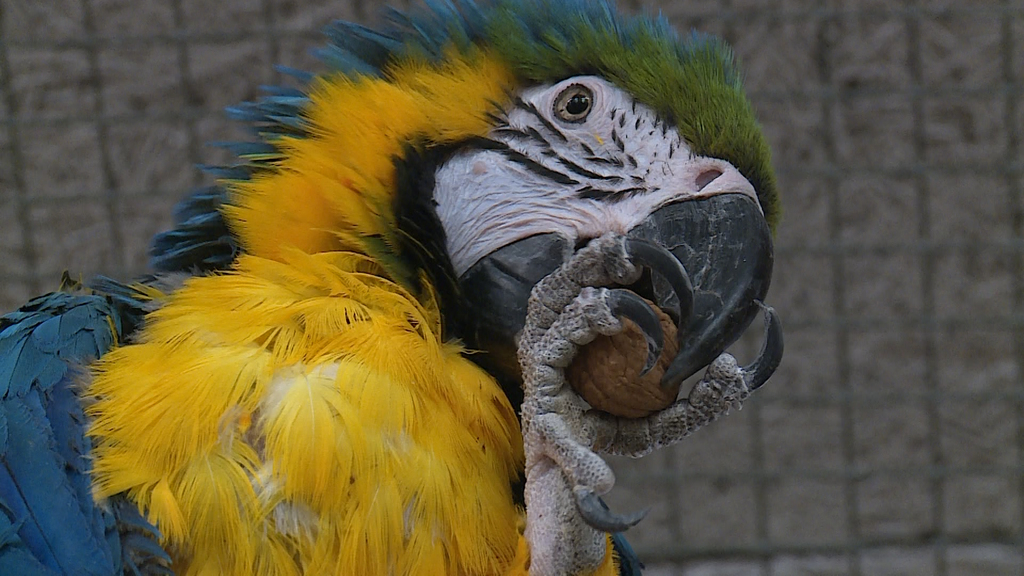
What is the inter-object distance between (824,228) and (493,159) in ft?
5.12

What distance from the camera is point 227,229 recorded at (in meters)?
0.97

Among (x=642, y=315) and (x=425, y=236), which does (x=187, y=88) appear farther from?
(x=642, y=315)

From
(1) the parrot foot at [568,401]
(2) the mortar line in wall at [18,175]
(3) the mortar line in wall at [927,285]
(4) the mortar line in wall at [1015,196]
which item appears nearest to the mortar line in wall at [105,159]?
(2) the mortar line in wall at [18,175]

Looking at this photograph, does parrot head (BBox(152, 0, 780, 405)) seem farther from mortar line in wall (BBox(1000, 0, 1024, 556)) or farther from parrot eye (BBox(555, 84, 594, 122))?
mortar line in wall (BBox(1000, 0, 1024, 556))

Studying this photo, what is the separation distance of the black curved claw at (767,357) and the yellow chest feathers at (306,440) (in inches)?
9.1

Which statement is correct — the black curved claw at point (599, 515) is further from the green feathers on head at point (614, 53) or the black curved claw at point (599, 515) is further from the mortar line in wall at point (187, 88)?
the mortar line in wall at point (187, 88)

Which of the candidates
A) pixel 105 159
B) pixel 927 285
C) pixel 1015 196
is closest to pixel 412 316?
pixel 105 159

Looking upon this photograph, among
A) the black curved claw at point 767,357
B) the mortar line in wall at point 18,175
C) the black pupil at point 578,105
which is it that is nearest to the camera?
the black curved claw at point 767,357

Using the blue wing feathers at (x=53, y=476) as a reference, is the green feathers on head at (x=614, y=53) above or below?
above

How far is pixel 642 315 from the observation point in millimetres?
792

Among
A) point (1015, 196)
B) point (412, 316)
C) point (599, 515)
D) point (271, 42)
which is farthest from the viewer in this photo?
point (1015, 196)

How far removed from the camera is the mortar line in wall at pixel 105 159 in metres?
2.20

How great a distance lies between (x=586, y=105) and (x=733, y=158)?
0.51 feet

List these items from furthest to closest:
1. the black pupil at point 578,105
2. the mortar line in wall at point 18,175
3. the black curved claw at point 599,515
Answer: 1. the mortar line in wall at point 18,175
2. the black pupil at point 578,105
3. the black curved claw at point 599,515
